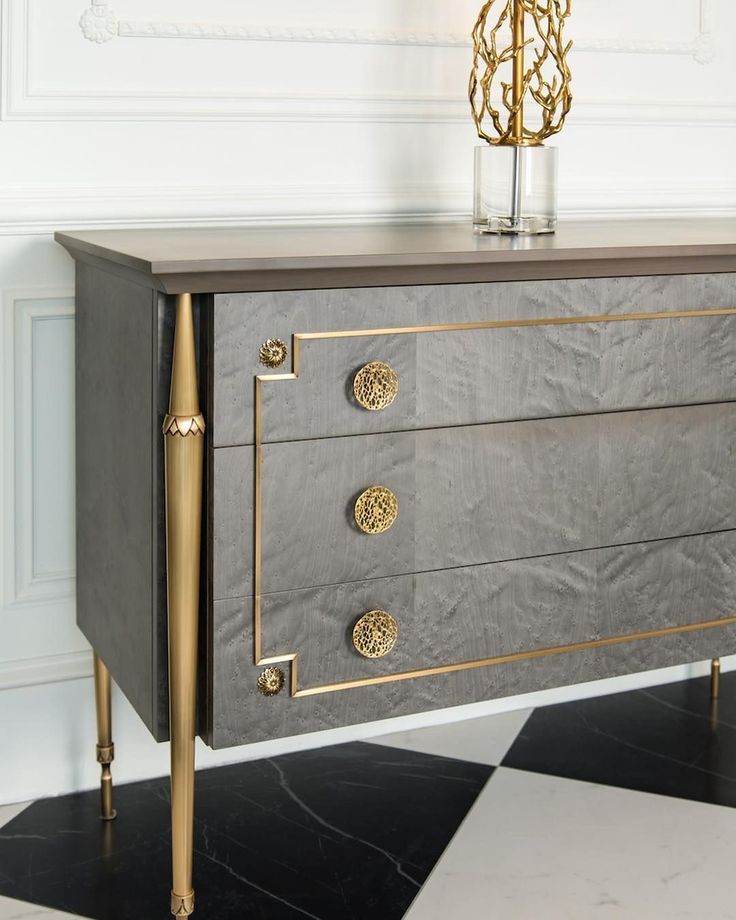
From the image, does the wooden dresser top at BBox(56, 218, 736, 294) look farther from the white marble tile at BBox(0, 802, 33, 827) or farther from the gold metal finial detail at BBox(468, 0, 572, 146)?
the white marble tile at BBox(0, 802, 33, 827)

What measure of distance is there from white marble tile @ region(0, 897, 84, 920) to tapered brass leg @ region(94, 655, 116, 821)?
248 millimetres

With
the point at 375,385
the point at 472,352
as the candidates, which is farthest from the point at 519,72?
the point at 375,385

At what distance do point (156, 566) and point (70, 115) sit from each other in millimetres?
761

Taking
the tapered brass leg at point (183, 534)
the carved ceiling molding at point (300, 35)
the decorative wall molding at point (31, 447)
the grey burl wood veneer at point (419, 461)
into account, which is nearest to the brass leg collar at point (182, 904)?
the tapered brass leg at point (183, 534)

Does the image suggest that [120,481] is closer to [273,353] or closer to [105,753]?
[273,353]

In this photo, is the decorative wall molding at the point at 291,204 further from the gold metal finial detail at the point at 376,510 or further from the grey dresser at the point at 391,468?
the gold metal finial detail at the point at 376,510

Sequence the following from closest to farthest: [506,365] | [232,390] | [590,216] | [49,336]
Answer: [232,390] < [506,365] < [49,336] < [590,216]

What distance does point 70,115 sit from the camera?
185cm

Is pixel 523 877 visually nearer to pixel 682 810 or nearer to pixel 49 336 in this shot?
pixel 682 810

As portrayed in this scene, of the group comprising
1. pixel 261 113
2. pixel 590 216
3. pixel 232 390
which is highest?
pixel 261 113

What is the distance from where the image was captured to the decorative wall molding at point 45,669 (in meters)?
1.95

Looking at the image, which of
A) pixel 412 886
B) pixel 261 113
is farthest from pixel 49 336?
pixel 412 886

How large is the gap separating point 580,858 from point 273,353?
93 centimetres

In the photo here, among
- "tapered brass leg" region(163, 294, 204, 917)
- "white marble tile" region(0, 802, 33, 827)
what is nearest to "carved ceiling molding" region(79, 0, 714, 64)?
"tapered brass leg" region(163, 294, 204, 917)
